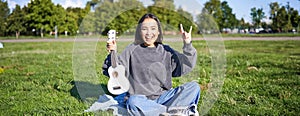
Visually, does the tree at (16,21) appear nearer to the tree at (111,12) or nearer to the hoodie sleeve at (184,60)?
the tree at (111,12)

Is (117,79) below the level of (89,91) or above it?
above

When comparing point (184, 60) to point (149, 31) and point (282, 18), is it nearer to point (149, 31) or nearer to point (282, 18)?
point (149, 31)

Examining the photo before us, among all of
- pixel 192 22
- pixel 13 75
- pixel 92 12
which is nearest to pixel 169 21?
pixel 192 22

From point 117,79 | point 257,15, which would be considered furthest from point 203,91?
point 257,15

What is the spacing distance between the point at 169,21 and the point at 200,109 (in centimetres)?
90

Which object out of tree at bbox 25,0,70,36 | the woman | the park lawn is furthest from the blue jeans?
tree at bbox 25,0,70,36

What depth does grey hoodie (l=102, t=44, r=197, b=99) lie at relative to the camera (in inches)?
122

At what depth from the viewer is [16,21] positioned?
34188mm

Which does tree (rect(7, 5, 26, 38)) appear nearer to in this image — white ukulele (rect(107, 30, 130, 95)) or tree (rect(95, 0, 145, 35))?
tree (rect(95, 0, 145, 35))

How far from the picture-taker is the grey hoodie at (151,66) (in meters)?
3.09

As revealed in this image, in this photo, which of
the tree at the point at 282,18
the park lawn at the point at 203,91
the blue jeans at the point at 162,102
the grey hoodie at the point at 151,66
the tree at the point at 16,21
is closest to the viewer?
the blue jeans at the point at 162,102

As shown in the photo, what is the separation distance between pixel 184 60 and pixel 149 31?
396 millimetres

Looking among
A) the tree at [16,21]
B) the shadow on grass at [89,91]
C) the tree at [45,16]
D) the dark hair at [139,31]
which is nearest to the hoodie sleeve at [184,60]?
the dark hair at [139,31]

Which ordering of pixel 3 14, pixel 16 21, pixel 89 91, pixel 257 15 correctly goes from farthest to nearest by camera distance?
1. pixel 257 15
2. pixel 16 21
3. pixel 3 14
4. pixel 89 91
